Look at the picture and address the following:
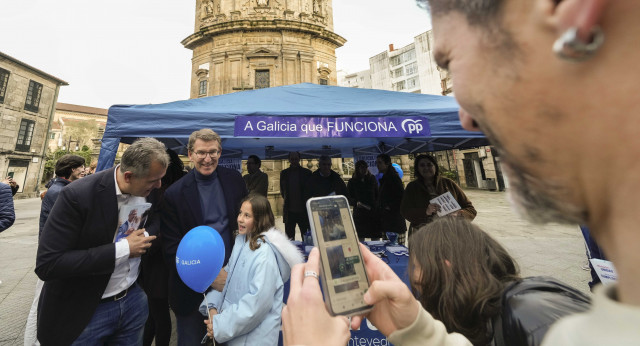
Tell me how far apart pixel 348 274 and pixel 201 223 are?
6.43ft

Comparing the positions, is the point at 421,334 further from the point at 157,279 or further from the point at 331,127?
the point at 157,279

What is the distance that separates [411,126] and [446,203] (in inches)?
47.7

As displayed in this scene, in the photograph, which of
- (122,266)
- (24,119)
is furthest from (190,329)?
(24,119)

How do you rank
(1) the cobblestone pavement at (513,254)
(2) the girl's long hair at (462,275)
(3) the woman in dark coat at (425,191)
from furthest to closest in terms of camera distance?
(3) the woman in dark coat at (425,191) → (1) the cobblestone pavement at (513,254) → (2) the girl's long hair at (462,275)

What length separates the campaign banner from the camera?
3.03 m

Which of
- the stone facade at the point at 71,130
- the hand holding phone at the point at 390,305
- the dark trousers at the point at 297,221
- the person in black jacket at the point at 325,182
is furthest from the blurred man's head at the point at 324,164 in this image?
the stone facade at the point at 71,130

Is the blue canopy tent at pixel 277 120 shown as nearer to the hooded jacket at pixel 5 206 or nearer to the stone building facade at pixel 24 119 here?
the hooded jacket at pixel 5 206

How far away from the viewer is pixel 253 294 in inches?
74.0

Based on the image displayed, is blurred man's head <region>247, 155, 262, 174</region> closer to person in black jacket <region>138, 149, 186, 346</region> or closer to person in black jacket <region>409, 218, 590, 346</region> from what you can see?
person in black jacket <region>138, 149, 186, 346</region>

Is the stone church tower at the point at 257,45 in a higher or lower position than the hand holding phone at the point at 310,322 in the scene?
higher

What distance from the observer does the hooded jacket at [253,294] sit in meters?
1.84

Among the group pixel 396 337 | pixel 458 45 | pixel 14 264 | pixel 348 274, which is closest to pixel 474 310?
pixel 396 337

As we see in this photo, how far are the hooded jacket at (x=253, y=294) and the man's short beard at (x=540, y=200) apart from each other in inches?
71.7

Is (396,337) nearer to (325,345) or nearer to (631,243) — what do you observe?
(325,345)
